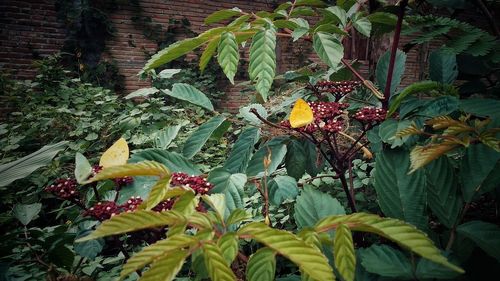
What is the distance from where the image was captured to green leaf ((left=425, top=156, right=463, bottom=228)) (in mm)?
458

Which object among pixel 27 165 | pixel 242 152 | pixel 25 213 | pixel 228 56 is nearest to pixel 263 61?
pixel 228 56

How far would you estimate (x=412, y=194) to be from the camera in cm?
48

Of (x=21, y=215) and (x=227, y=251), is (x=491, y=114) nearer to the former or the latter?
Answer: (x=227, y=251)

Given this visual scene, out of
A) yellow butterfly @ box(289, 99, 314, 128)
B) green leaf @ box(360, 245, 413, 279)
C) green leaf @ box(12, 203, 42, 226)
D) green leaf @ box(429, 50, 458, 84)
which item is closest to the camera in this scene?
green leaf @ box(360, 245, 413, 279)

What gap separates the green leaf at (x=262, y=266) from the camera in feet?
1.16

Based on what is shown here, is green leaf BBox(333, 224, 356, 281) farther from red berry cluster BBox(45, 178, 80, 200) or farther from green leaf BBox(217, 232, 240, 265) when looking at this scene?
red berry cluster BBox(45, 178, 80, 200)

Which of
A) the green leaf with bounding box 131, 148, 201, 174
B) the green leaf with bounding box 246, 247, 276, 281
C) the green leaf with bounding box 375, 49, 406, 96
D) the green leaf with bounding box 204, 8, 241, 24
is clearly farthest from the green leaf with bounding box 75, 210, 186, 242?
the green leaf with bounding box 375, 49, 406, 96

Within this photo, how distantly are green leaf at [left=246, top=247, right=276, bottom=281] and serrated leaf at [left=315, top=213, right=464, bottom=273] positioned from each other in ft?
0.23

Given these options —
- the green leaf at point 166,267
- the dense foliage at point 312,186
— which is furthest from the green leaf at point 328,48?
the green leaf at point 166,267

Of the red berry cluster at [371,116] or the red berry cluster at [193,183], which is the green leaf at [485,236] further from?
the red berry cluster at [193,183]

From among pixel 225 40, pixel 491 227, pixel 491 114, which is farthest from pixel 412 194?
pixel 225 40

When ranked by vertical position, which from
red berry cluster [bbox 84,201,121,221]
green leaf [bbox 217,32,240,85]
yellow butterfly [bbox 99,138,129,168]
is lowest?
red berry cluster [bbox 84,201,121,221]

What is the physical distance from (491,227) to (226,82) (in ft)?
23.1

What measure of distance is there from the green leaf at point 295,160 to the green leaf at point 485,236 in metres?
0.36
